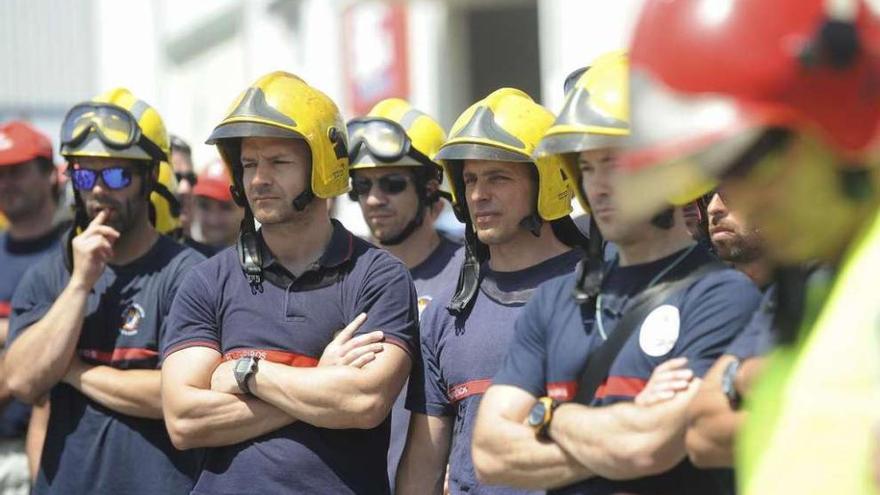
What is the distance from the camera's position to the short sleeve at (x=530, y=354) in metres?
4.54

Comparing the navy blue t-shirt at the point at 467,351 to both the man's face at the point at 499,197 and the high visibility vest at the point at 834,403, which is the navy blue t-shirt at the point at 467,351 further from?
the high visibility vest at the point at 834,403

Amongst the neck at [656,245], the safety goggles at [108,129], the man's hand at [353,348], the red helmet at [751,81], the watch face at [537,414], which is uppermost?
the red helmet at [751,81]

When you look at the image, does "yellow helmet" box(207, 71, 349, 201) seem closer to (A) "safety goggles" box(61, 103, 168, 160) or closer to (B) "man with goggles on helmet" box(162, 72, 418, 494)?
(B) "man with goggles on helmet" box(162, 72, 418, 494)

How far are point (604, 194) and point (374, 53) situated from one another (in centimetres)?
2001

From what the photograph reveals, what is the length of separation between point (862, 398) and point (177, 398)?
11.7 ft

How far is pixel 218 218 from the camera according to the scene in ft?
34.1

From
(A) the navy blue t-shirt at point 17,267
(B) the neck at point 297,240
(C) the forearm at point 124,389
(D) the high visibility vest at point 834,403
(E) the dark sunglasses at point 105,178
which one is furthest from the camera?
(A) the navy blue t-shirt at point 17,267

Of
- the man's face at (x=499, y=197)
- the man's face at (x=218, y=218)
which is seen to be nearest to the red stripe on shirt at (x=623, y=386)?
the man's face at (x=499, y=197)

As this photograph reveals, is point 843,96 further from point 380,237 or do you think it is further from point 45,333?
point 380,237

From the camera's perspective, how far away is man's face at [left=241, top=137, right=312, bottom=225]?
6027 mm

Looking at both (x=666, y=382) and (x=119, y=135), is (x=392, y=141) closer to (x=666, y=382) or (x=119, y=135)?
(x=119, y=135)

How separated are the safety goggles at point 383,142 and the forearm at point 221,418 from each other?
2.51 meters

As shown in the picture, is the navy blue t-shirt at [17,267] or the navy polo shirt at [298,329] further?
the navy blue t-shirt at [17,267]

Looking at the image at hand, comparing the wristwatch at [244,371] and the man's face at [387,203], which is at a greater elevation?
the man's face at [387,203]
